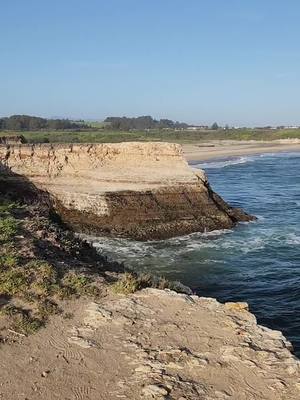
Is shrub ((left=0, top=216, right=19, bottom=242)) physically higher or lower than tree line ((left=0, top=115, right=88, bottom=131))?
lower

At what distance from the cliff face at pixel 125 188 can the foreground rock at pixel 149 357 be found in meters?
14.2

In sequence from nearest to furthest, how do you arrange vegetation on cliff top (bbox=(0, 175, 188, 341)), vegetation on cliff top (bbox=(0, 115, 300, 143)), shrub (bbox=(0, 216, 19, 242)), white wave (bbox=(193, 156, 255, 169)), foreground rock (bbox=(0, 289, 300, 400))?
foreground rock (bbox=(0, 289, 300, 400))
vegetation on cliff top (bbox=(0, 175, 188, 341))
shrub (bbox=(0, 216, 19, 242))
white wave (bbox=(193, 156, 255, 169))
vegetation on cliff top (bbox=(0, 115, 300, 143))

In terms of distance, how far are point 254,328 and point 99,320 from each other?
98.3 inches

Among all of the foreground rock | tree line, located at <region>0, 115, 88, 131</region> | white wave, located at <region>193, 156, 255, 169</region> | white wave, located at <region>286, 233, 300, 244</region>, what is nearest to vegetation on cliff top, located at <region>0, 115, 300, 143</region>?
tree line, located at <region>0, 115, 88, 131</region>

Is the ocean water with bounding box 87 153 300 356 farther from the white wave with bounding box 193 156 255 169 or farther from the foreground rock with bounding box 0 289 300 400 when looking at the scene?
the white wave with bounding box 193 156 255 169

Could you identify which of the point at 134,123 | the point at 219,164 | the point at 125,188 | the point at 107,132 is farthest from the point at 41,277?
the point at 134,123

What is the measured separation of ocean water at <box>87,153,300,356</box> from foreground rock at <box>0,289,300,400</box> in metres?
3.98

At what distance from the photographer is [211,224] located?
24.5 metres

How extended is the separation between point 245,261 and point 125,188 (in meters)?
7.84

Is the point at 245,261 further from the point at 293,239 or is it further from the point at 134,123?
the point at 134,123

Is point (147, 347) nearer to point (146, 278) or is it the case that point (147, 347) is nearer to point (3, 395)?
point (3, 395)

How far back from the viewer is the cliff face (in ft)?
77.6

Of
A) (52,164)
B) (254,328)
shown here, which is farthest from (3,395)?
(52,164)

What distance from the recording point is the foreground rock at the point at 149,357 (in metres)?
6.25
